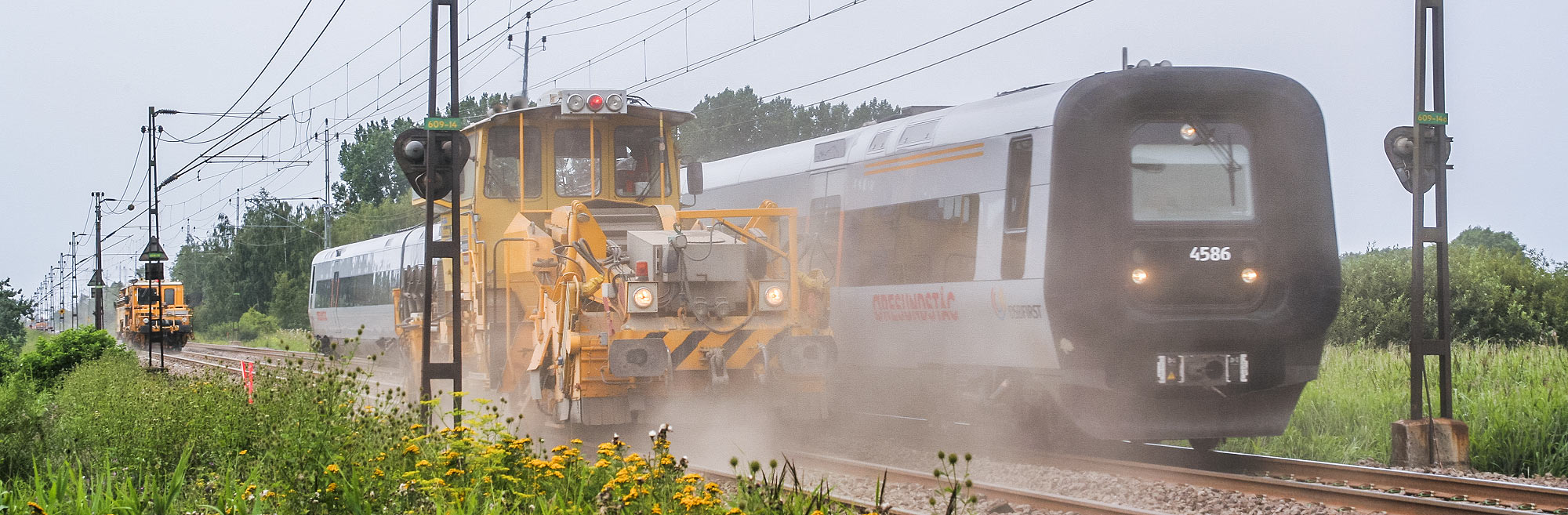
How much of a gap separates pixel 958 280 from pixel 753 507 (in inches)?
243

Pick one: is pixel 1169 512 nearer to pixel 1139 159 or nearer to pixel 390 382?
pixel 1139 159

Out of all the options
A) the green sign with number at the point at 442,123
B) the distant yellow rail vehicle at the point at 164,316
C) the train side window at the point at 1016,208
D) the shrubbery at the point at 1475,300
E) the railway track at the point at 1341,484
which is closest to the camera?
the railway track at the point at 1341,484

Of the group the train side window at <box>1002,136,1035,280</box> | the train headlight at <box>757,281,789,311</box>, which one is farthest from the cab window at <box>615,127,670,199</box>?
the train side window at <box>1002,136,1035,280</box>

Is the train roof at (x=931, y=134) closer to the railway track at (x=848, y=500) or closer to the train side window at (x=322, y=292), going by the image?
the railway track at (x=848, y=500)

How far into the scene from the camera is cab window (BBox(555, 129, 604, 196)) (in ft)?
43.3

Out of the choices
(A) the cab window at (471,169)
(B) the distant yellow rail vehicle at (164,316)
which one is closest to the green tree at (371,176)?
(B) the distant yellow rail vehicle at (164,316)

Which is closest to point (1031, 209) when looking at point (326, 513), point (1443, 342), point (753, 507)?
point (1443, 342)

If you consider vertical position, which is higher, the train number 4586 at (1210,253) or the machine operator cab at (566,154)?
the machine operator cab at (566,154)

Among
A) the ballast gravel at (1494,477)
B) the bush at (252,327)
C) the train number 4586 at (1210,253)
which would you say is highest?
the train number 4586 at (1210,253)

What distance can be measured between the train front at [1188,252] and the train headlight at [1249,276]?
0.04 ft

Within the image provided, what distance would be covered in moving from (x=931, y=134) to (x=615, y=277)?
357 cm

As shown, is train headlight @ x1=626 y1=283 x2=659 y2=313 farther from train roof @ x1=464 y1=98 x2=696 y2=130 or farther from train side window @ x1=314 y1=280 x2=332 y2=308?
train side window @ x1=314 y1=280 x2=332 y2=308

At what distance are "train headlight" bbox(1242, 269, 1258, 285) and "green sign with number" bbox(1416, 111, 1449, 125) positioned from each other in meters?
2.20

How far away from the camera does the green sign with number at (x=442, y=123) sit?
10.5m
